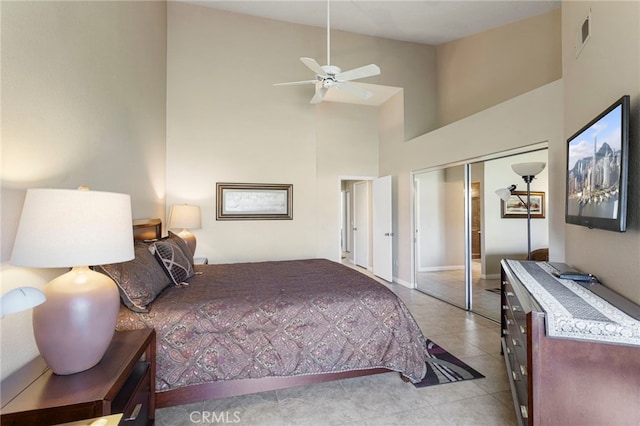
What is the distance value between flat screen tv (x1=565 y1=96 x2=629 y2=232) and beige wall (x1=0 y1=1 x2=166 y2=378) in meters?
2.85

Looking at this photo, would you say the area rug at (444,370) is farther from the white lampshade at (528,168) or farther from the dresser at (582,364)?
the white lampshade at (528,168)

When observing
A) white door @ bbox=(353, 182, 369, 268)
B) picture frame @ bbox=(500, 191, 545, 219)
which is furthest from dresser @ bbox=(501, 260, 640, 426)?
white door @ bbox=(353, 182, 369, 268)

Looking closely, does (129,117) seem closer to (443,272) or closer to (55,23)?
(55,23)

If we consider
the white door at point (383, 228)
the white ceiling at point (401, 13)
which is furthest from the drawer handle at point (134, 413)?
the white ceiling at point (401, 13)

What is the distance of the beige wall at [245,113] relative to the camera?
14.4ft

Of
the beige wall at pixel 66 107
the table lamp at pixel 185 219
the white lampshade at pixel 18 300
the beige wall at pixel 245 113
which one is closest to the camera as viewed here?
the white lampshade at pixel 18 300

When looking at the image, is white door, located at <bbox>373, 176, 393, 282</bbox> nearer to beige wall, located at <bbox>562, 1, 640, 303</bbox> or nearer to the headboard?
beige wall, located at <bbox>562, 1, 640, 303</bbox>

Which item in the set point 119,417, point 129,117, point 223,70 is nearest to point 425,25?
point 223,70

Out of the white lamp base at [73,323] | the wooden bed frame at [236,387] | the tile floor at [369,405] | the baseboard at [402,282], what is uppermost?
the white lamp base at [73,323]

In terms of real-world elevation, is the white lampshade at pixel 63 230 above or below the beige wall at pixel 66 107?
below

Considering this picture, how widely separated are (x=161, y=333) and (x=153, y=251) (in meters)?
0.79

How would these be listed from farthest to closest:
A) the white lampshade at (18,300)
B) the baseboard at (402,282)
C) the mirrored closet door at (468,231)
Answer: the baseboard at (402,282) → the mirrored closet door at (468,231) → the white lampshade at (18,300)

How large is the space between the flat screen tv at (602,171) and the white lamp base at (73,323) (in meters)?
2.50

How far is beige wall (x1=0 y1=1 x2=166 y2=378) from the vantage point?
1358 millimetres
